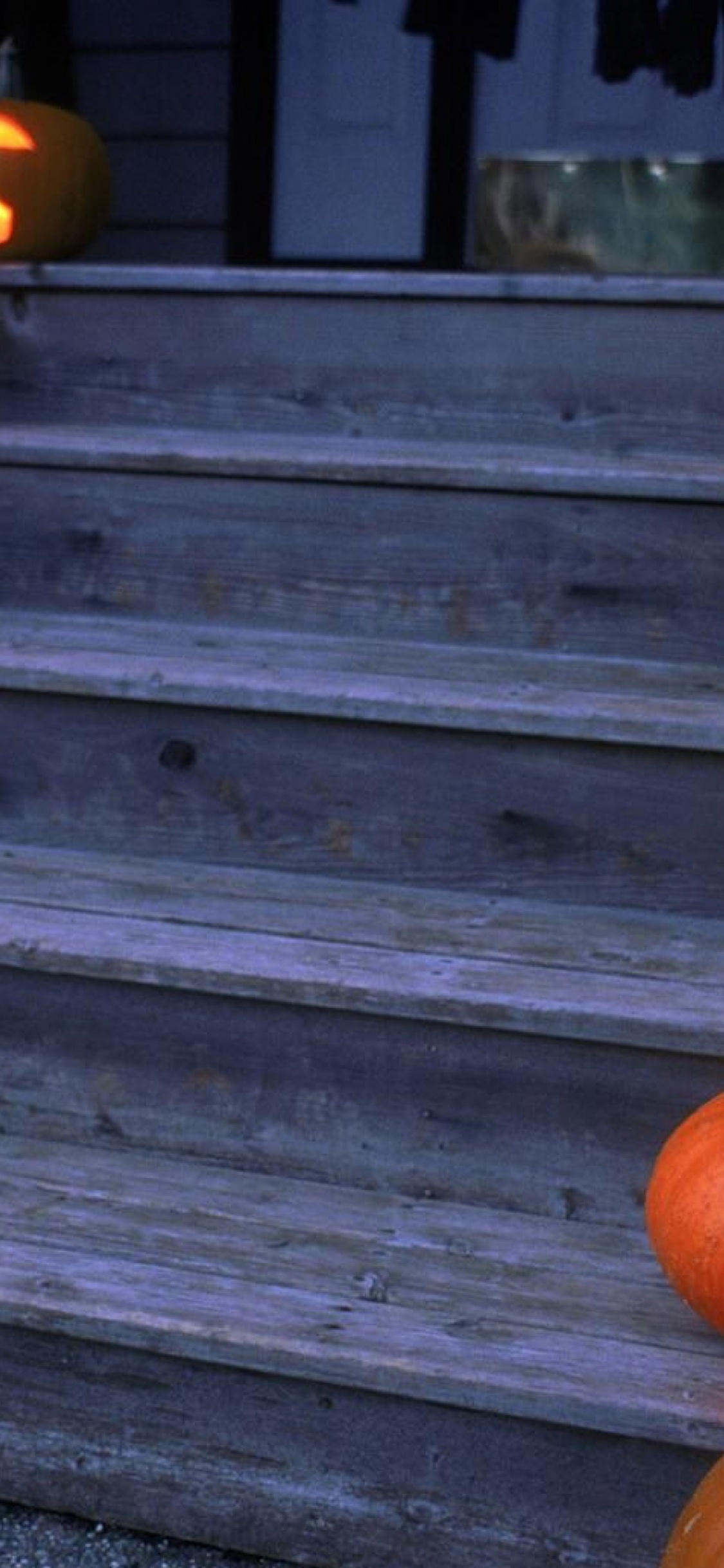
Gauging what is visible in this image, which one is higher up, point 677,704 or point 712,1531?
point 677,704

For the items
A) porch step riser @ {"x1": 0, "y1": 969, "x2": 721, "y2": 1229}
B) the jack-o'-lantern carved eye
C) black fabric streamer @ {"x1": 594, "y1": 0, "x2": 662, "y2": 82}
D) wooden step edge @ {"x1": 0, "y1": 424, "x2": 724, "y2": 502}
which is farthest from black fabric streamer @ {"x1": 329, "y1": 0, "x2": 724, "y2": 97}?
porch step riser @ {"x1": 0, "y1": 969, "x2": 721, "y2": 1229}

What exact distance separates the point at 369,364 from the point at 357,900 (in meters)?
0.71

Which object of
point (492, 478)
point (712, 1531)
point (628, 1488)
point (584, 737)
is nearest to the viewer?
point (712, 1531)

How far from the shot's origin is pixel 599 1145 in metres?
1.56

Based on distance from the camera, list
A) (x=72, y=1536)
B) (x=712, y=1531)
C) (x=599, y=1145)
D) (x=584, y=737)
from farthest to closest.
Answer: (x=584, y=737) → (x=599, y=1145) → (x=72, y=1536) → (x=712, y=1531)

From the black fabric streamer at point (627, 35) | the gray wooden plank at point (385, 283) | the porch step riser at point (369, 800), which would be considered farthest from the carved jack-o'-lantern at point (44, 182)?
the black fabric streamer at point (627, 35)

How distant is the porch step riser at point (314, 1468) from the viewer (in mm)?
1349

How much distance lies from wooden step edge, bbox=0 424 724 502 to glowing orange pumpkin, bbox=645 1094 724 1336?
0.74 meters

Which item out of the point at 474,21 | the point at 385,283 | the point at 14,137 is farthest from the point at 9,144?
the point at 474,21

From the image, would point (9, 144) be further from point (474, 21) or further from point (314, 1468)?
point (314, 1468)

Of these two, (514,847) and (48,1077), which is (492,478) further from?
(48,1077)

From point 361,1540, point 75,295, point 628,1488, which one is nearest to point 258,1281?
point 361,1540

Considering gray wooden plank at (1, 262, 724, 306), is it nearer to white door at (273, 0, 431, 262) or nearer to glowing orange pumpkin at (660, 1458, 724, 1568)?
glowing orange pumpkin at (660, 1458, 724, 1568)

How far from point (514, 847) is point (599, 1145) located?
33 centimetres
